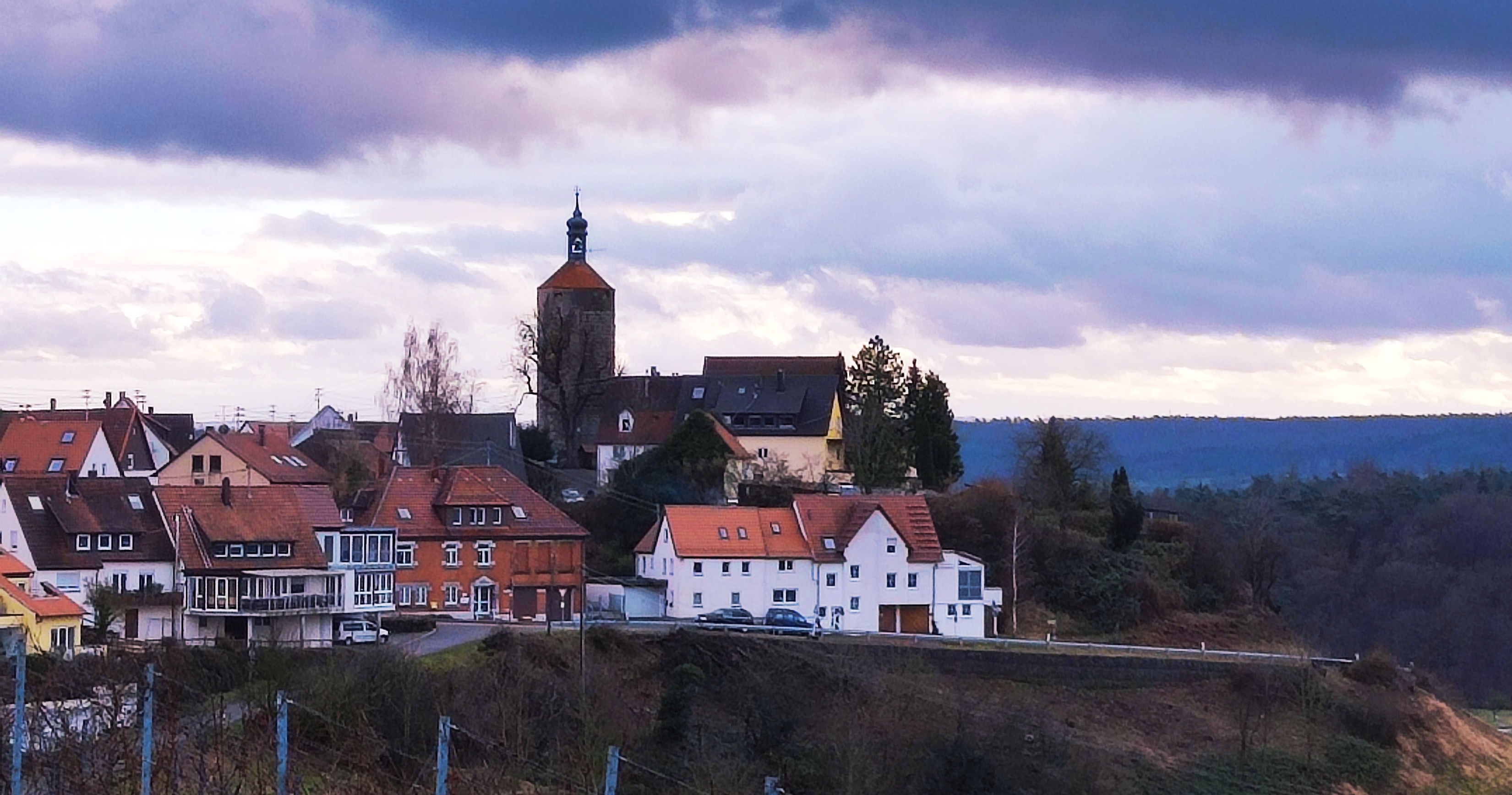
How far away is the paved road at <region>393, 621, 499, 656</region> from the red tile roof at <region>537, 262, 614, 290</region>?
48.1 m

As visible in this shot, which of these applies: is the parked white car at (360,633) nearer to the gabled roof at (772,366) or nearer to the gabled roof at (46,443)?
the gabled roof at (46,443)

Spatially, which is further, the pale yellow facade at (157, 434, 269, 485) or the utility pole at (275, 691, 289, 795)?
the pale yellow facade at (157, 434, 269, 485)

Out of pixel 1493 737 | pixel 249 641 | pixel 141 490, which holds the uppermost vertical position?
pixel 141 490

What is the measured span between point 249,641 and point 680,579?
17559 mm

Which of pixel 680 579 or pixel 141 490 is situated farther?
pixel 680 579

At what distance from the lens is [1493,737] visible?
65250mm

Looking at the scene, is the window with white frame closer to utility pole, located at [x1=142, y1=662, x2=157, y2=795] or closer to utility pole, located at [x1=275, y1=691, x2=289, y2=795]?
utility pole, located at [x1=142, y1=662, x2=157, y2=795]

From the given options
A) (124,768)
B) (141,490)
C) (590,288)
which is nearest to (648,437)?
(590,288)

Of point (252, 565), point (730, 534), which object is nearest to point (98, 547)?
point (252, 565)

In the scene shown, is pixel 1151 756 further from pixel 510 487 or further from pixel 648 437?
pixel 648 437

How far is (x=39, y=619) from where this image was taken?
159 ft

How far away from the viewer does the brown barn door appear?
63.9 m

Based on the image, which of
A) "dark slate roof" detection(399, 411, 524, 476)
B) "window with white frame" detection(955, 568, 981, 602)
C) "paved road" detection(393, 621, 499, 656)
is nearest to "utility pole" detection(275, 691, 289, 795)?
"paved road" detection(393, 621, 499, 656)

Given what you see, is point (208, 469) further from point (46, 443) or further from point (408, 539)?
point (408, 539)
